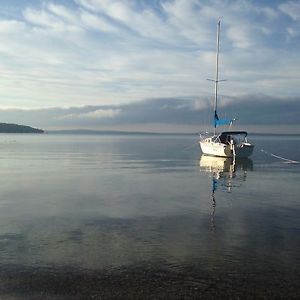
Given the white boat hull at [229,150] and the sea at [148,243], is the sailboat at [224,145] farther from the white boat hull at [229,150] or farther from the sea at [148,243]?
the sea at [148,243]

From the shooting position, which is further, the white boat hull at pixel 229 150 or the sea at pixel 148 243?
the white boat hull at pixel 229 150

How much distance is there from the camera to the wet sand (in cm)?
1144

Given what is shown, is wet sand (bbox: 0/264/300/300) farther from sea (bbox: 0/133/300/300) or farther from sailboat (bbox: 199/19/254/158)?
sailboat (bbox: 199/19/254/158)

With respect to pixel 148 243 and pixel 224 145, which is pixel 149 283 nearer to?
pixel 148 243

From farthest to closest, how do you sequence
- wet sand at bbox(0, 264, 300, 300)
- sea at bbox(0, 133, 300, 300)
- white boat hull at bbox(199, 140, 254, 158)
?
1. white boat hull at bbox(199, 140, 254, 158)
2. sea at bbox(0, 133, 300, 300)
3. wet sand at bbox(0, 264, 300, 300)

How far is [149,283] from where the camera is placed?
483 inches

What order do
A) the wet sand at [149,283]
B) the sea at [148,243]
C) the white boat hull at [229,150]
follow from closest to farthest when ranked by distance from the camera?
the wet sand at [149,283]
the sea at [148,243]
the white boat hull at [229,150]

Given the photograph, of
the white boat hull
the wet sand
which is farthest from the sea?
the white boat hull

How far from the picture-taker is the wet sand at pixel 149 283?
11.4 m

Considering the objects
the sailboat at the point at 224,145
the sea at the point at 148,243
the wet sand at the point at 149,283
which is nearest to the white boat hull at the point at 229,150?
the sailboat at the point at 224,145

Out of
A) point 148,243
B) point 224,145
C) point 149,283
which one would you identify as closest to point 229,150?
point 224,145

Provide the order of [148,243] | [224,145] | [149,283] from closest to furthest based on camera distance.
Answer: [149,283]
[148,243]
[224,145]

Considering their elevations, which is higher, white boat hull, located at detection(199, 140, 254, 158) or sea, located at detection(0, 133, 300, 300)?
white boat hull, located at detection(199, 140, 254, 158)

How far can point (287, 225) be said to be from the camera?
64.5 feet
